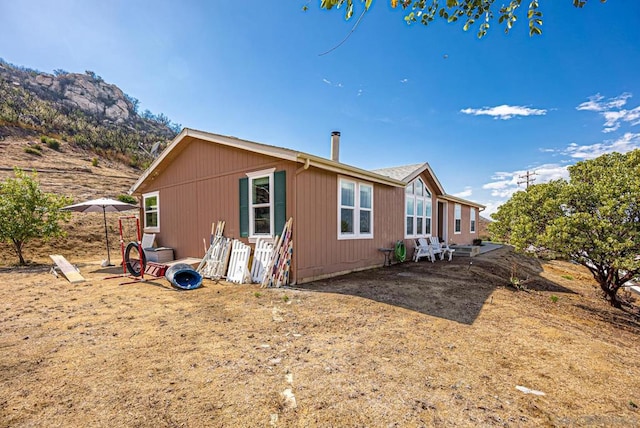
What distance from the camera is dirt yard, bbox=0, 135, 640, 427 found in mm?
1952

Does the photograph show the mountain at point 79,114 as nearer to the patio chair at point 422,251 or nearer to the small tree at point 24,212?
the small tree at point 24,212

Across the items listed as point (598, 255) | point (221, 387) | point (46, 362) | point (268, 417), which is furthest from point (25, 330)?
point (598, 255)

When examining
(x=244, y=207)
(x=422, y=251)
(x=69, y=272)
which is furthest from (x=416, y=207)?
(x=69, y=272)

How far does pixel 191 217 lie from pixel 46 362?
6.15m

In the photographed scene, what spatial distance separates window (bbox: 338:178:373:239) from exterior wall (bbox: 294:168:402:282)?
17 centimetres

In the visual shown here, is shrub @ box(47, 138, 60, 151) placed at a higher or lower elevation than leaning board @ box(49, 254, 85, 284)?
higher

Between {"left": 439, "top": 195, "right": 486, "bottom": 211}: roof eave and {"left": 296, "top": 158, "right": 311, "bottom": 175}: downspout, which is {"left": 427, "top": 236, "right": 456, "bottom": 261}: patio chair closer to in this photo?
{"left": 439, "top": 195, "right": 486, "bottom": 211}: roof eave

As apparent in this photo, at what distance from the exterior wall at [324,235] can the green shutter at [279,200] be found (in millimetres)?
310

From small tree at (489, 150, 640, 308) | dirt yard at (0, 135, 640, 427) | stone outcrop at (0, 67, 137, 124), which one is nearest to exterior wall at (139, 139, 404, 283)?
dirt yard at (0, 135, 640, 427)

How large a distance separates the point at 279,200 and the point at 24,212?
8.55 meters

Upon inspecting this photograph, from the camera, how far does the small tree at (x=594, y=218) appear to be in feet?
16.9

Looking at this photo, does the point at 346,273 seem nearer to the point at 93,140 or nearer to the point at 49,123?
the point at 93,140

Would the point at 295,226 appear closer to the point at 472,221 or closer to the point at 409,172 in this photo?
the point at 409,172

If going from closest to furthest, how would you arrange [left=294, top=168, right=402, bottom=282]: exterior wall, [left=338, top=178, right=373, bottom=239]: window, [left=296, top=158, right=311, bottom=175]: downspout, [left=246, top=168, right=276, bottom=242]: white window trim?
1. [left=296, top=158, right=311, bottom=175]: downspout
2. [left=294, top=168, right=402, bottom=282]: exterior wall
3. [left=246, top=168, right=276, bottom=242]: white window trim
4. [left=338, top=178, right=373, bottom=239]: window
